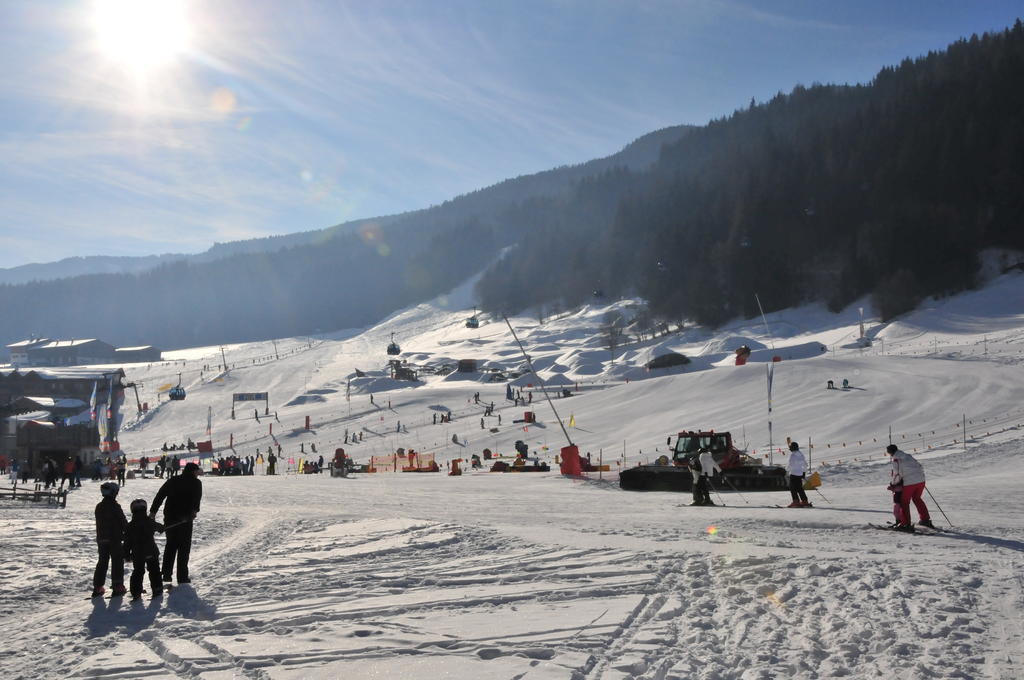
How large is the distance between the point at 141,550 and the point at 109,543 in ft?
1.17

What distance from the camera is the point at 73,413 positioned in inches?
2719

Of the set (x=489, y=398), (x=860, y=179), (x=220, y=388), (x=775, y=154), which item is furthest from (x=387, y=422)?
(x=775, y=154)

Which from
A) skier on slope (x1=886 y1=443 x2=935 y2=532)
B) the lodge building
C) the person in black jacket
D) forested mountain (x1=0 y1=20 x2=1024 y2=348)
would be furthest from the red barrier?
forested mountain (x1=0 y1=20 x2=1024 y2=348)

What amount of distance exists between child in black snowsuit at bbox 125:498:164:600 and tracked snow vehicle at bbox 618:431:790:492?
13.1 meters

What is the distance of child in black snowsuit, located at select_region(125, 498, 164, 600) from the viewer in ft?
27.5

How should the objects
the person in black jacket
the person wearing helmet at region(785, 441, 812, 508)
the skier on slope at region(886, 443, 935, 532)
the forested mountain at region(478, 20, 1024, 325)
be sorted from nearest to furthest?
the person in black jacket, the skier on slope at region(886, 443, 935, 532), the person wearing helmet at region(785, 441, 812, 508), the forested mountain at region(478, 20, 1024, 325)

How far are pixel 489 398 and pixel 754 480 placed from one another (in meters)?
42.9

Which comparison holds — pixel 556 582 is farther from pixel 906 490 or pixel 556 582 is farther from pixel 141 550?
pixel 906 490

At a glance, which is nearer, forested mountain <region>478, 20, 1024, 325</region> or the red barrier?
the red barrier

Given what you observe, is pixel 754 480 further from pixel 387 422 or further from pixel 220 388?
pixel 220 388

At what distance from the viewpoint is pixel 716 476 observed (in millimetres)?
19203

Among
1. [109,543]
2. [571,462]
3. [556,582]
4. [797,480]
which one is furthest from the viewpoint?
[571,462]

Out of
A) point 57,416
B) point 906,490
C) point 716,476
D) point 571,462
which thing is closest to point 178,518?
point 906,490

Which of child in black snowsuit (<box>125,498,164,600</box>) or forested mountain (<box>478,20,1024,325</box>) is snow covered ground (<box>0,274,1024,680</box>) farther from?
forested mountain (<box>478,20,1024,325</box>)
